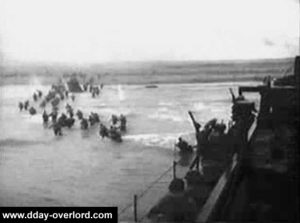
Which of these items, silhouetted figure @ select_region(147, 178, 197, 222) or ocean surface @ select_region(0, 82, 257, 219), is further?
ocean surface @ select_region(0, 82, 257, 219)

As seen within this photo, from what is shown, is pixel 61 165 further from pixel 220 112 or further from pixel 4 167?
pixel 220 112

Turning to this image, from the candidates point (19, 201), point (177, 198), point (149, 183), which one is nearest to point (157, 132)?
point (149, 183)

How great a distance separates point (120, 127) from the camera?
101 feet

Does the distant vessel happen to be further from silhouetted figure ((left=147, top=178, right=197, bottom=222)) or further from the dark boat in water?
silhouetted figure ((left=147, top=178, right=197, bottom=222))

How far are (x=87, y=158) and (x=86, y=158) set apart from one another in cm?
5

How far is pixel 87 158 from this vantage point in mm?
23359

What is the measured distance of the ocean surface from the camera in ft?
58.0

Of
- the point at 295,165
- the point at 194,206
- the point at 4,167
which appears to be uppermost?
the point at 295,165

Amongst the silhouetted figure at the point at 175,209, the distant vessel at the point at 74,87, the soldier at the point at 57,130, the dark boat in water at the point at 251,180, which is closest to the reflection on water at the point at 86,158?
the soldier at the point at 57,130

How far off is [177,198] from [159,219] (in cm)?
71

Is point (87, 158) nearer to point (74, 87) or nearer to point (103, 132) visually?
point (103, 132)

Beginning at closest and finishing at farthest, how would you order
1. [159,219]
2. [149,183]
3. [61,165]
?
[159,219]
[149,183]
[61,165]

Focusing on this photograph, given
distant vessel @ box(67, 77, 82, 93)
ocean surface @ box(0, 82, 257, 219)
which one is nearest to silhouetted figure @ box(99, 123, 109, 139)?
ocean surface @ box(0, 82, 257, 219)

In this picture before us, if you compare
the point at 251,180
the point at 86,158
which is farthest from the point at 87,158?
the point at 251,180
